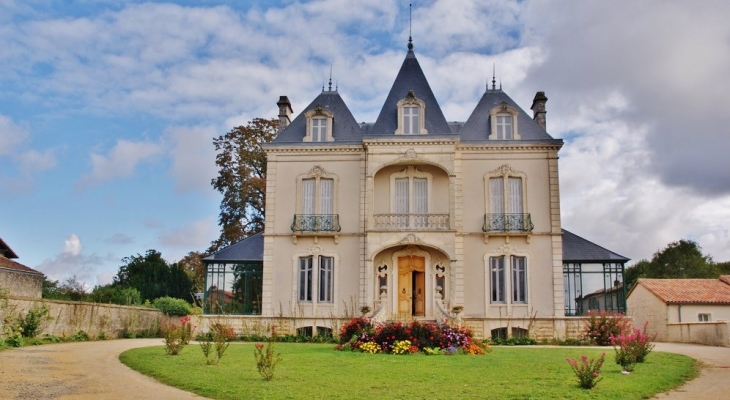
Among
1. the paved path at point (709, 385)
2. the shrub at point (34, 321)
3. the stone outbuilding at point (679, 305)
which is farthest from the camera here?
the stone outbuilding at point (679, 305)

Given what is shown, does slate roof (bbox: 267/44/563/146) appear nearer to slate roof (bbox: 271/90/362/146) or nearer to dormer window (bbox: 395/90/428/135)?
slate roof (bbox: 271/90/362/146)

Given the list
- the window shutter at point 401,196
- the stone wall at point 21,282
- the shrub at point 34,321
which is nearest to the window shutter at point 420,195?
the window shutter at point 401,196

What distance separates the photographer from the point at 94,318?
22297 millimetres

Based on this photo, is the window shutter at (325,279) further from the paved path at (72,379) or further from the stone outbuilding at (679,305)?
the stone outbuilding at (679,305)

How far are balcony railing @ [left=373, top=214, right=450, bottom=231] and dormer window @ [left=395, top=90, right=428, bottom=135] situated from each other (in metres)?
3.40

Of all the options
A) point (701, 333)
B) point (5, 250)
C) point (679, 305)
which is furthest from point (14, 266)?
point (679, 305)

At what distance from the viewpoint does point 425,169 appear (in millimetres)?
26562

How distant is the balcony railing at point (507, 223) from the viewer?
26031 millimetres

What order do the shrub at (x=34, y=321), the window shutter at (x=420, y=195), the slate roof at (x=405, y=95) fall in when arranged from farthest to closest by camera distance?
the slate roof at (x=405, y=95) < the window shutter at (x=420, y=195) < the shrub at (x=34, y=321)

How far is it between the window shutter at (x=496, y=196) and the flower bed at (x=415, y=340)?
29.1 feet

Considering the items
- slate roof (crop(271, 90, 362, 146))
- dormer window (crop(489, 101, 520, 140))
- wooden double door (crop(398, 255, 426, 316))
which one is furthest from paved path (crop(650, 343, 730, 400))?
slate roof (crop(271, 90, 362, 146))

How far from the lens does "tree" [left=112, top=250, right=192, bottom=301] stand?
3728cm

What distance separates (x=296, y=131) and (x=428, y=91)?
5814 mm

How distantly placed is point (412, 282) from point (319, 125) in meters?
7.52
